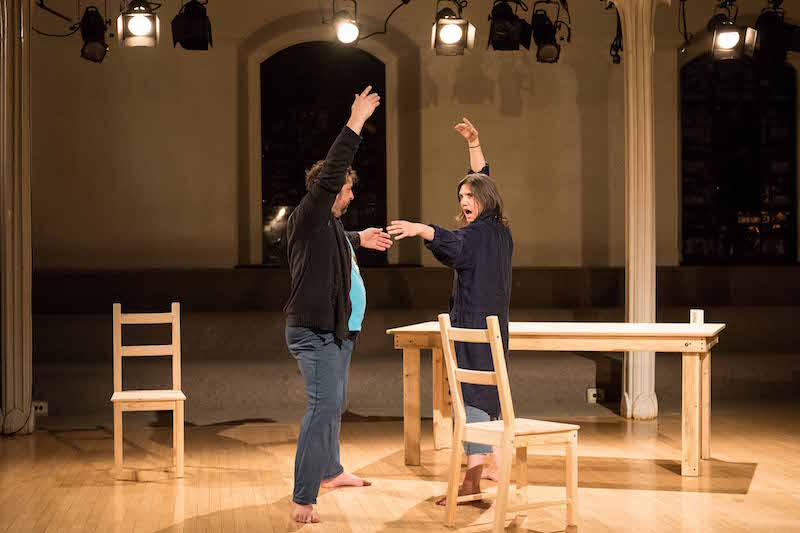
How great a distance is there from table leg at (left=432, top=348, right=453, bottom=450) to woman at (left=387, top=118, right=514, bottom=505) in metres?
1.34

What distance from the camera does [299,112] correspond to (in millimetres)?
10578

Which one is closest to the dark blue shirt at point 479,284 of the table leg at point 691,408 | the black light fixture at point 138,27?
the table leg at point 691,408

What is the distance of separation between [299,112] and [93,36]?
2417 millimetres

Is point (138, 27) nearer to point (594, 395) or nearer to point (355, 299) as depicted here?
point (355, 299)

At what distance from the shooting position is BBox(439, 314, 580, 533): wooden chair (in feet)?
14.4

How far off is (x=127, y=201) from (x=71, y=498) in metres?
5.04

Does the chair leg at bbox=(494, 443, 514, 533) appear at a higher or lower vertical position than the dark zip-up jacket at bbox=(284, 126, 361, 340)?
lower

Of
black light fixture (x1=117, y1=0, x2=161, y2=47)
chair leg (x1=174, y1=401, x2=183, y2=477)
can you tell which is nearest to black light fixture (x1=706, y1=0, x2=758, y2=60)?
black light fixture (x1=117, y1=0, x2=161, y2=47)

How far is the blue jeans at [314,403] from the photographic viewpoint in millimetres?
4738

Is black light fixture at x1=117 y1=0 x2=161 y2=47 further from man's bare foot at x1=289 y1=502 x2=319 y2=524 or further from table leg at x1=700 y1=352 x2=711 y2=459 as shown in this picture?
table leg at x1=700 y1=352 x2=711 y2=459

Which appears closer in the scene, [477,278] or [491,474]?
[477,278]

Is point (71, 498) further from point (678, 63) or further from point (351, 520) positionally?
point (678, 63)

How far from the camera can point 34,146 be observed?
9867 mm

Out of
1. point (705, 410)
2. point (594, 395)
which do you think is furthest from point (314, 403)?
point (594, 395)
